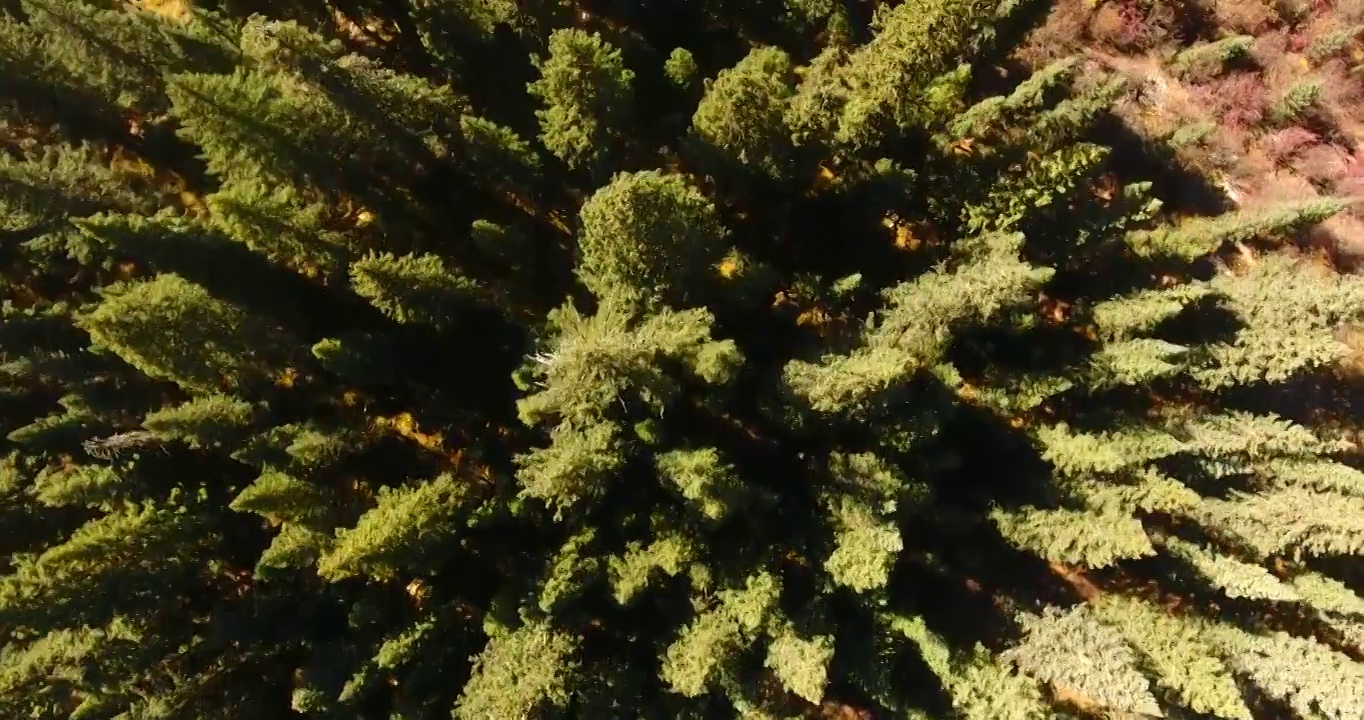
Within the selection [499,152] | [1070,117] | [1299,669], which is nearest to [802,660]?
[1299,669]

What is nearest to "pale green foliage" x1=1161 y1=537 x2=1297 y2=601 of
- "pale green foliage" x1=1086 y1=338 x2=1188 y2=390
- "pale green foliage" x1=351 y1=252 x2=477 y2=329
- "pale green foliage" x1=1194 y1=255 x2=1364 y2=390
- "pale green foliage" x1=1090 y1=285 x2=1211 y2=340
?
"pale green foliage" x1=1194 y1=255 x2=1364 y2=390

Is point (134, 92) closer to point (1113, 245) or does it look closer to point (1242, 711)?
point (1113, 245)

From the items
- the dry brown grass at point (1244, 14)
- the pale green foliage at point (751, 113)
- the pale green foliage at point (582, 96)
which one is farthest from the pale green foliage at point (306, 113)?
the dry brown grass at point (1244, 14)

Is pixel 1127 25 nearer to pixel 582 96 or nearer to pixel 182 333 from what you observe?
pixel 582 96

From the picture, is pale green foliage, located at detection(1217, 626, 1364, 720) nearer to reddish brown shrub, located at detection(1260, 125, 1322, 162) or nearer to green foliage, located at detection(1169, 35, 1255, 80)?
reddish brown shrub, located at detection(1260, 125, 1322, 162)

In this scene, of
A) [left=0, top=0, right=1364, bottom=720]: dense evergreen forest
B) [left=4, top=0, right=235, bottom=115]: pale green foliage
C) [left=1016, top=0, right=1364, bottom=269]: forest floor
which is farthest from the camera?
[left=1016, top=0, right=1364, bottom=269]: forest floor

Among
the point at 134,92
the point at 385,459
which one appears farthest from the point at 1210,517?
the point at 134,92
